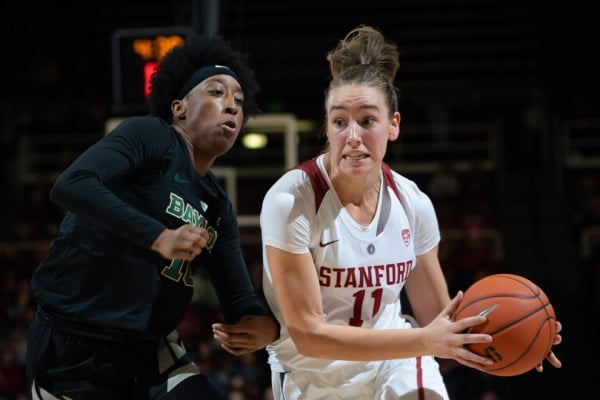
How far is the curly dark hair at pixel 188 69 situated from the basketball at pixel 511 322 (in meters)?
1.27

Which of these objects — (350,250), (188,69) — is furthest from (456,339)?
(188,69)

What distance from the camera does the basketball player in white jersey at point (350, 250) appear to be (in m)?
3.14

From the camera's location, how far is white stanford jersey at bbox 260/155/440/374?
3.21 meters

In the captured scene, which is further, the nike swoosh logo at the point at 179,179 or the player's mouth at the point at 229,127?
the player's mouth at the point at 229,127

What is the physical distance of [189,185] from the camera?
127 inches

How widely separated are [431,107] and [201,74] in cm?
926

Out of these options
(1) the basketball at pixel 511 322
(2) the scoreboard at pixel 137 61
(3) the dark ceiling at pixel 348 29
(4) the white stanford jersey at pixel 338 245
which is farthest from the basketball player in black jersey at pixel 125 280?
(3) the dark ceiling at pixel 348 29

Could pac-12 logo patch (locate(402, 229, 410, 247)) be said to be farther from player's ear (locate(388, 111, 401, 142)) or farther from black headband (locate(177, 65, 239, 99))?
black headband (locate(177, 65, 239, 99))

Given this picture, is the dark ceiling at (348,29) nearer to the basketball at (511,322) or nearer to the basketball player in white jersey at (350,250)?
the basketball player in white jersey at (350,250)

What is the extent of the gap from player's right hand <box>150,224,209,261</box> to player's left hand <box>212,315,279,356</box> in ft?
2.46

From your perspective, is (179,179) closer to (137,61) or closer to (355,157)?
(355,157)

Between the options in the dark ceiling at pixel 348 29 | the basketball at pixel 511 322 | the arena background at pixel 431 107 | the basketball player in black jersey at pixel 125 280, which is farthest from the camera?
the dark ceiling at pixel 348 29

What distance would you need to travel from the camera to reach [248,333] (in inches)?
134

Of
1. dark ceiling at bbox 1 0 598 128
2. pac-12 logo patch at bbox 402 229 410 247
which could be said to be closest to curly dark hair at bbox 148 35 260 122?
pac-12 logo patch at bbox 402 229 410 247
